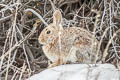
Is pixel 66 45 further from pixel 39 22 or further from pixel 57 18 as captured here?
pixel 39 22

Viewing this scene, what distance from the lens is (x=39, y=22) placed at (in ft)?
17.9

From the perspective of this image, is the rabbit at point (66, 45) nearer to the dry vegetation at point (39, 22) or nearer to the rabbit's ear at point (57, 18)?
the rabbit's ear at point (57, 18)

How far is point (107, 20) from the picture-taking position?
5.33 metres

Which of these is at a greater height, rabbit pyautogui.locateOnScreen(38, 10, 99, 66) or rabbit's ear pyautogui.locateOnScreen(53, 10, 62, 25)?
rabbit's ear pyautogui.locateOnScreen(53, 10, 62, 25)

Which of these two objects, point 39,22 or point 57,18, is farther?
point 39,22

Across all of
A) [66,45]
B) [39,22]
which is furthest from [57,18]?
[39,22]

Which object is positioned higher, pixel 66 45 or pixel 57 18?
pixel 57 18

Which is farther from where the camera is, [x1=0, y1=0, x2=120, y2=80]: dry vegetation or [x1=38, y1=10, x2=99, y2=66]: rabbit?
[x1=0, y1=0, x2=120, y2=80]: dry vegetation

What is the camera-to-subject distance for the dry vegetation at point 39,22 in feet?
17.2

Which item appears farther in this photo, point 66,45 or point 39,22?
point 39,22

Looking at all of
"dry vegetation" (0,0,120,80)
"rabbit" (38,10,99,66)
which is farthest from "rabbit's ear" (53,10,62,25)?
"dry vegetation" (0,0,120,80)

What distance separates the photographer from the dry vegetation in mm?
5234

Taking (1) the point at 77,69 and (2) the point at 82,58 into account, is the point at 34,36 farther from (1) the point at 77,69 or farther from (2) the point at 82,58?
(1) the point at 77,69

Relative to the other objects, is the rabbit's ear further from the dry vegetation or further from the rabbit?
the dry vegetation
